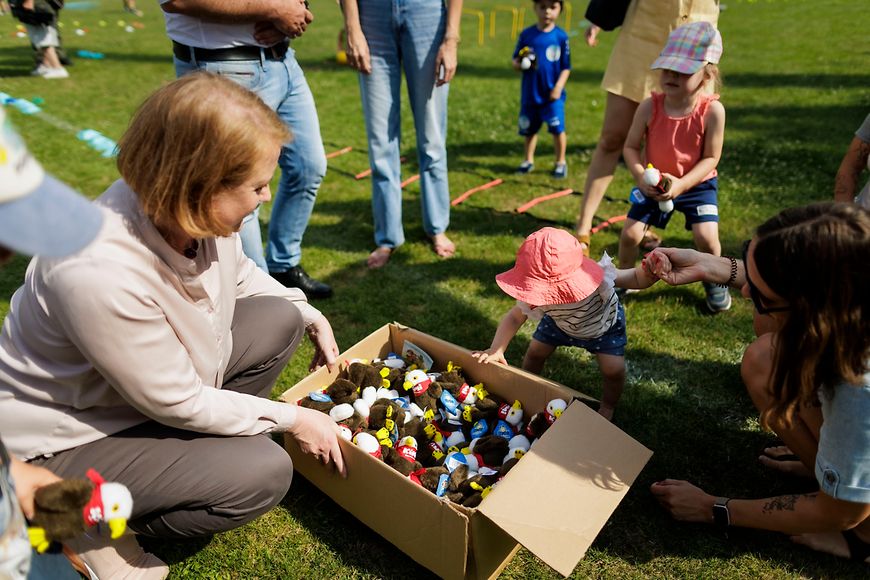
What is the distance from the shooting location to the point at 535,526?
6.01 feet

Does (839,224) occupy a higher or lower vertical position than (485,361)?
higher

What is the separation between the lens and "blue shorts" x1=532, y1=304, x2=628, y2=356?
8.71 feet

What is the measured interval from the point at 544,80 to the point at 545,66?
134 millimetres

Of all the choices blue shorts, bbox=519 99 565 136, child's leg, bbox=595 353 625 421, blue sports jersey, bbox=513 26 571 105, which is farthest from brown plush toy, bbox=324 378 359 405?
blue sports jersey, bbox=513 26 571 105

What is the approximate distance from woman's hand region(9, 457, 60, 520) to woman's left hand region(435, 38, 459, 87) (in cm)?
290

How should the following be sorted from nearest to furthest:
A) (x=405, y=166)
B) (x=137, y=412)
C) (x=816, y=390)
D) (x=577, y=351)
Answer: (x=816, y=390), (x=137, y=412), (x=577, y=351), (x=405, y=166)

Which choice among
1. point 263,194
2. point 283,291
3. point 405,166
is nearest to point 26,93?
point 405,166

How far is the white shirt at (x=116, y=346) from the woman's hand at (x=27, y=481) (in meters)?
0.28

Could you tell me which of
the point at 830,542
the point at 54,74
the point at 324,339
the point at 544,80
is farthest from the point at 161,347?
the point at 54,74

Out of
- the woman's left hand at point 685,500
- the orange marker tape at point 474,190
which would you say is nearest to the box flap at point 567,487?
the woman's left hand at point 685,500

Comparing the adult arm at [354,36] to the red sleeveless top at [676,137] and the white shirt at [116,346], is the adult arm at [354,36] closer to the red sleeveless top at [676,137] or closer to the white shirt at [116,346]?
the red sleeveless top at [676,137]

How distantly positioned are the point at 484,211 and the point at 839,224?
11.0 ft

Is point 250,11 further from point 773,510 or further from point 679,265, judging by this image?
point 773,510

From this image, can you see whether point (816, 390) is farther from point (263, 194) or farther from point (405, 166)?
point (405, 166)
